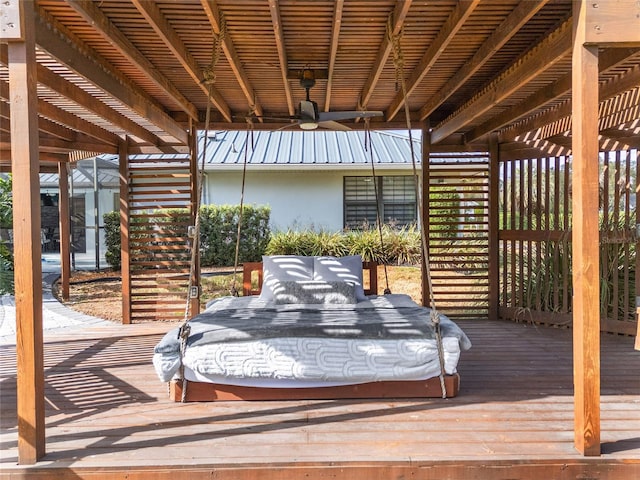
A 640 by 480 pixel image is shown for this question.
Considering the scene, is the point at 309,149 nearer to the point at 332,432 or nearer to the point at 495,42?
the point at 495,42

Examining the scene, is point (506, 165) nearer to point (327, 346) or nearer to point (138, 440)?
point (327, 346)

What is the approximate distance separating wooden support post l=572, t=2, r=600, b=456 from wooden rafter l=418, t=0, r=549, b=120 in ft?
2.04

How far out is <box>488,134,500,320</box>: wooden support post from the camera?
→ 720 centimetres

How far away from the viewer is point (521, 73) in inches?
168

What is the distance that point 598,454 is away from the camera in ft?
9.37

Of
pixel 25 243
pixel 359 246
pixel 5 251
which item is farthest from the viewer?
pixel 359 246

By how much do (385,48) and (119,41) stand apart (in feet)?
6.63

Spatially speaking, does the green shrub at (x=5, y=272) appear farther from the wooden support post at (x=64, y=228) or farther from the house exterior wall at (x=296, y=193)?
the house exterior wall at (x=296, y=193)

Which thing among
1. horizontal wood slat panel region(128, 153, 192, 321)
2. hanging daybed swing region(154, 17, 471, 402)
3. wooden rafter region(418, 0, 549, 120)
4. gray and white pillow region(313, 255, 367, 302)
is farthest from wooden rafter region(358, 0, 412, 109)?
horizontal wood slat panel region(128, 153, 192, 321)

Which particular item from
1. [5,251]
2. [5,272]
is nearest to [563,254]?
[5,272]

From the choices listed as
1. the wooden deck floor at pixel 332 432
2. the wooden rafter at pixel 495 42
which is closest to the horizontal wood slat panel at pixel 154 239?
the wooden deck floor at pixel 332 432

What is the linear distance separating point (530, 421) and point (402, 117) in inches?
179

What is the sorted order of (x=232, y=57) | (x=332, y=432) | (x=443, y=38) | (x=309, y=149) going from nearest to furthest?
(x=332, y=432) < (x=443, y=38) < (x=232, y=57) < (x=309, y=149)

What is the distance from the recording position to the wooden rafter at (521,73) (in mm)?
3611
